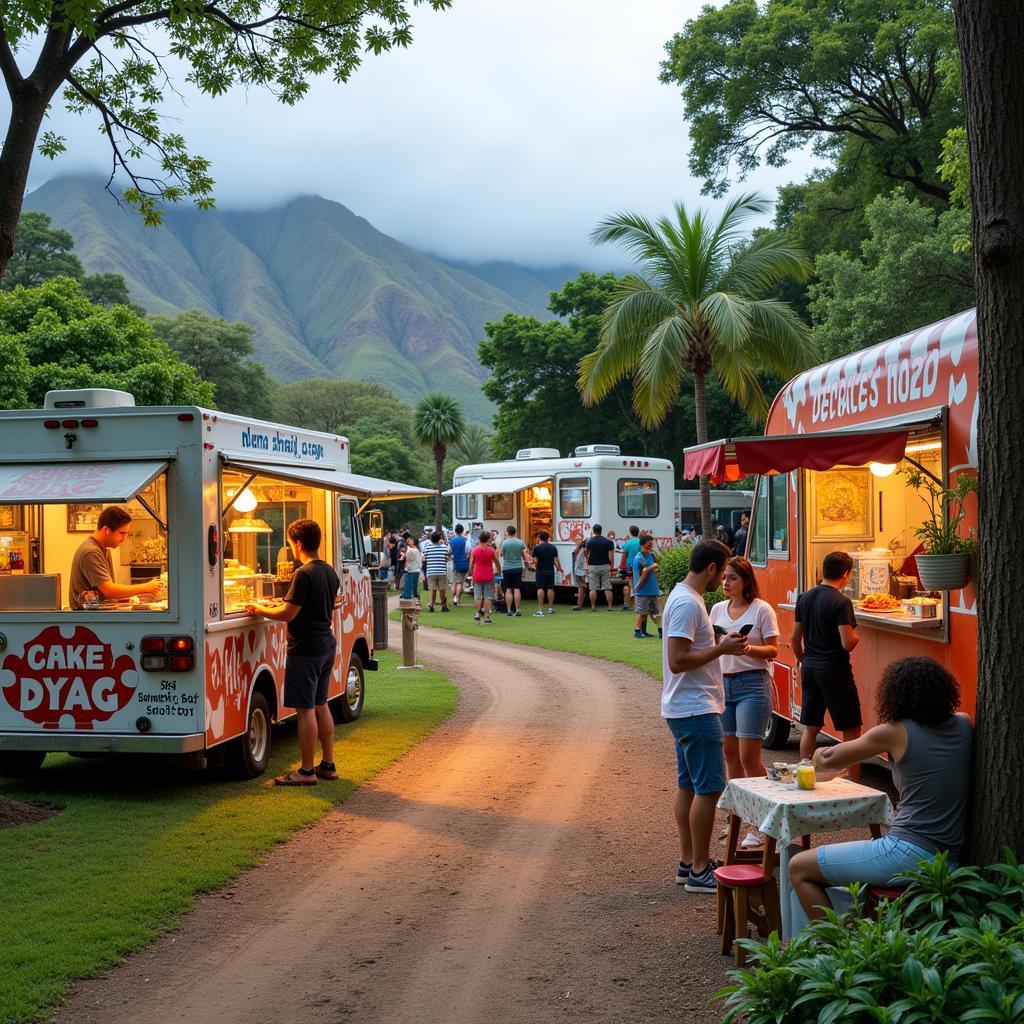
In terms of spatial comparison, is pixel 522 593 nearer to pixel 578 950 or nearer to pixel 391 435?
pixel 578 950

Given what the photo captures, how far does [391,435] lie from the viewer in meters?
80.1

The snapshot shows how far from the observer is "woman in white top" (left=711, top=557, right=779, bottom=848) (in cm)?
695

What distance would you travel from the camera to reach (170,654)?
25.6ft

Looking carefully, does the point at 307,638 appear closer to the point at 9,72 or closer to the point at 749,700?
the point at 749,700

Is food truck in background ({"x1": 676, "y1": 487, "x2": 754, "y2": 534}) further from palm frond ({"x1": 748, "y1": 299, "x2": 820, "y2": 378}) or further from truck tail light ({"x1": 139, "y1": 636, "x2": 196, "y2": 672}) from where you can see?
truck tail light ({"x1": 139, "y1": 636, "x2": 196, "y2": 672})

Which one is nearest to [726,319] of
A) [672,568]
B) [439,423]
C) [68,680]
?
[672,568]

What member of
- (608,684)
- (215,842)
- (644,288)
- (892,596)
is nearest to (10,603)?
(215,842)

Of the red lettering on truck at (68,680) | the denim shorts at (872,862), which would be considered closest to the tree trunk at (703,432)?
the red lettering on truck at (68,680)

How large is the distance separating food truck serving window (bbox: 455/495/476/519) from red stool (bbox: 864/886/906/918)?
73.4ft

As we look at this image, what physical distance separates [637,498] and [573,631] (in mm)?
5449

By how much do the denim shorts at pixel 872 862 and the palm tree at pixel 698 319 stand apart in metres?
13.5

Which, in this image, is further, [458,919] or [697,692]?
[697,692]

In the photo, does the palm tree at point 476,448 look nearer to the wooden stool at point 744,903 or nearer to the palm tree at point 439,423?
the palm tree at point 439,423

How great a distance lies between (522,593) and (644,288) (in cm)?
1044
